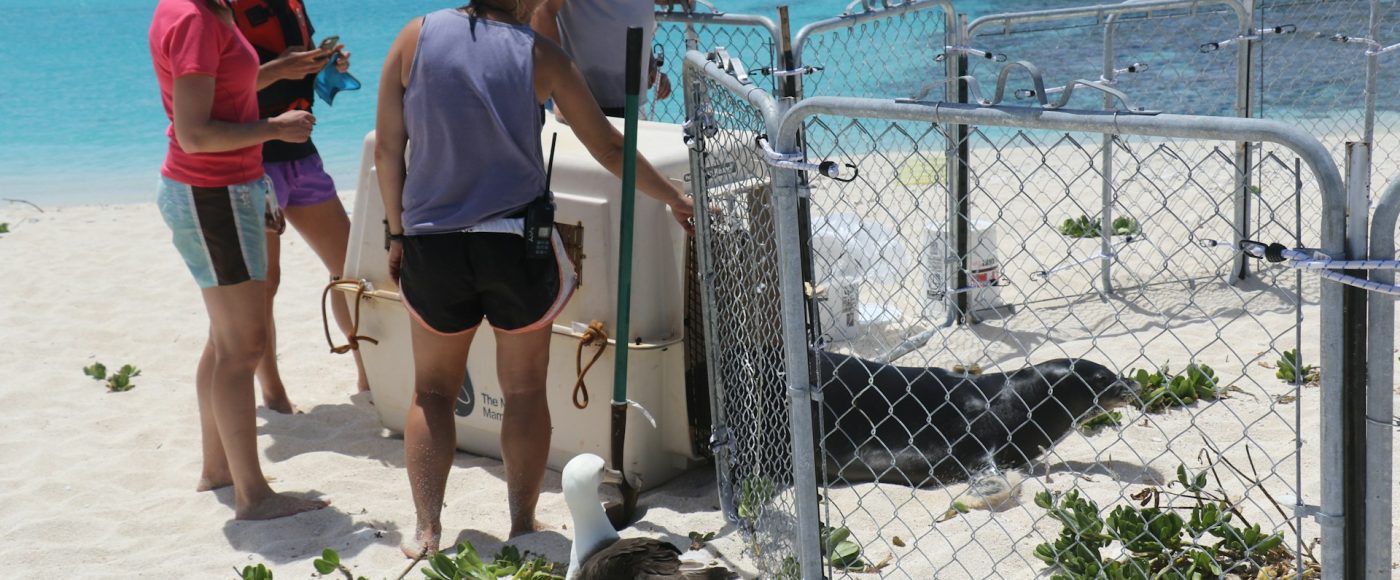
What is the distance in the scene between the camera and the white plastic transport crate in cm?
375

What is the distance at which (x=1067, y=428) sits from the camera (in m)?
4.04

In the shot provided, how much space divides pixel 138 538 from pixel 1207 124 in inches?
132

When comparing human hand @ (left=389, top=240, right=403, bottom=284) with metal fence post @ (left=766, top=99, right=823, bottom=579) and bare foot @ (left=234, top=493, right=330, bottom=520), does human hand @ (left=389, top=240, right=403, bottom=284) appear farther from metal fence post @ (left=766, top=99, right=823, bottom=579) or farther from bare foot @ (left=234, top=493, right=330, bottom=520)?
metal fence post @ (left=766, top=99, right=823, bottom=579)

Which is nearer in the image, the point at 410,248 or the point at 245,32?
the point at 410,248

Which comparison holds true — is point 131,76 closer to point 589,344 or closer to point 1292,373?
point 589,344

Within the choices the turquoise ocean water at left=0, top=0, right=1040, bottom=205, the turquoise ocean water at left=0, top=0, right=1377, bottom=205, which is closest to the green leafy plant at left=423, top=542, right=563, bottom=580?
the turquoise ocean water at left=0, top=0, right=1377, bottom=205

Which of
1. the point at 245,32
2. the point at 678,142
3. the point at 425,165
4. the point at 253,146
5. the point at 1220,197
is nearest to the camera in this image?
the point at 425,165

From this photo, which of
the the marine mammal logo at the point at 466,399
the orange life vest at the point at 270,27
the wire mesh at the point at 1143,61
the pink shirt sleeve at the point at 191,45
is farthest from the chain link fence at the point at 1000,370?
the wire mesh at the point at 1143,61

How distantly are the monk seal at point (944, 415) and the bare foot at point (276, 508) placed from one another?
1.69 m

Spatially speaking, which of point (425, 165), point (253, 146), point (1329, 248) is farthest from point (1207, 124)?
point (253, 146)

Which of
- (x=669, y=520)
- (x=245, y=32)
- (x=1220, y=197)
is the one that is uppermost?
(x=245, y=32)

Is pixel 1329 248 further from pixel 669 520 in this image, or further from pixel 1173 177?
pixel 1173 177

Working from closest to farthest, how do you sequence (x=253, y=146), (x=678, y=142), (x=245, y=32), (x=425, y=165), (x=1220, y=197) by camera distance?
(x=425, y=165) < (x=253, y=146) < (x=678, y=142) < (x=245, y=32) < (x=1220, y=197)

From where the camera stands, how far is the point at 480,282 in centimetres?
328
